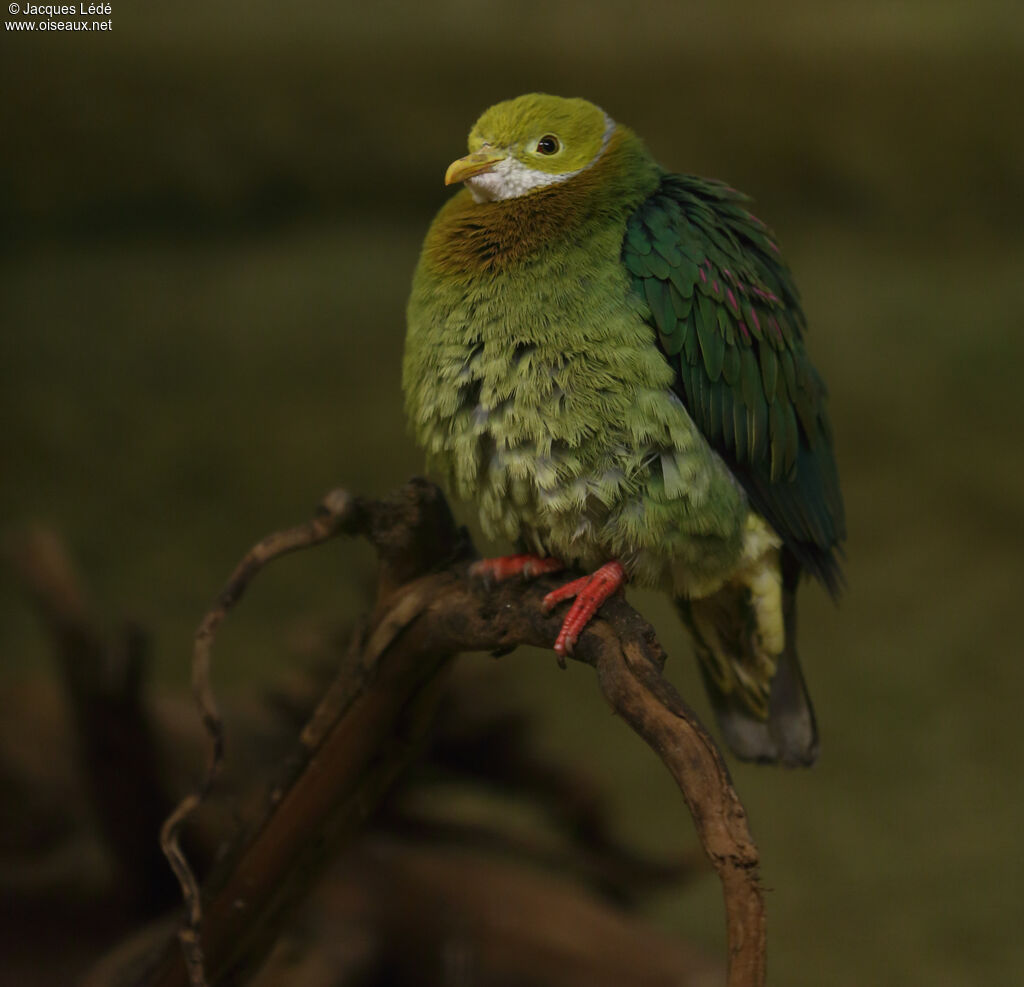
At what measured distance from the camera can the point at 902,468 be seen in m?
4.12

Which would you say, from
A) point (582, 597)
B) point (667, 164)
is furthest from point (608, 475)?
point (667, 164)

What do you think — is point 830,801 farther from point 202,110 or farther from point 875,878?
point 202,110

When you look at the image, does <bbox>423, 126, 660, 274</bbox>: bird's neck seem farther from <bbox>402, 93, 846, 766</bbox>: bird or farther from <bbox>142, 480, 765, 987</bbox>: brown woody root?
<bbox>142, 480, 765, 987</bbox>: brown woody root

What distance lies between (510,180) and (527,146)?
0.07m

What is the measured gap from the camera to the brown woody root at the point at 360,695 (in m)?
1.80

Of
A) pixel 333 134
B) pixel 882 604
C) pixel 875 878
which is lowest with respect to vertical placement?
pixel 875 878

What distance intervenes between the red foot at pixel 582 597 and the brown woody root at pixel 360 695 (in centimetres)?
2

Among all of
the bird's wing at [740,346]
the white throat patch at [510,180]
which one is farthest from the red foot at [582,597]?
the white throat patch at [510,180]

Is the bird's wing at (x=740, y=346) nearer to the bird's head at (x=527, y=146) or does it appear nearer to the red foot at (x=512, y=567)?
the bird's head at (x=527, y=146)

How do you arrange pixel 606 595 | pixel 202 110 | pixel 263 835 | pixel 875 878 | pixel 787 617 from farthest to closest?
1. pixel 202 110
2. pixel 875 878
3. pixel 787 617
4. pixel 263 835
5. pixel 606 595

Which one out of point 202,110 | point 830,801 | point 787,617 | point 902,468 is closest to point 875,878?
point 830,801

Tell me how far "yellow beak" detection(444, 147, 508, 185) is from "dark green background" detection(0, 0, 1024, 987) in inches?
81.0

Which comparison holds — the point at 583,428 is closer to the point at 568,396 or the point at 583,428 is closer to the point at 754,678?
the point at 568,396

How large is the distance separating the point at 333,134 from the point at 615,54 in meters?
1.07
